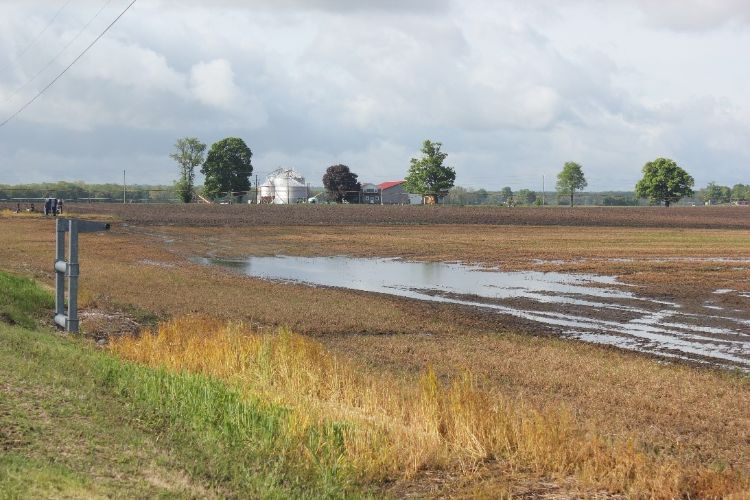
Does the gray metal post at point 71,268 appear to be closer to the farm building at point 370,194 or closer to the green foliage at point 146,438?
the green foliage at point 146,438

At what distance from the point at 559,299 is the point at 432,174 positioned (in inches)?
3788

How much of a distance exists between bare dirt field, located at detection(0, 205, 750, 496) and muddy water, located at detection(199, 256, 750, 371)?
115 centimetres

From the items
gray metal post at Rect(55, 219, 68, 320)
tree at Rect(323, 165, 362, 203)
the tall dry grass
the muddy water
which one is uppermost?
tree at Rect(323, 165, 362, 203)

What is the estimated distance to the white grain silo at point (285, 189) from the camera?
13162cm

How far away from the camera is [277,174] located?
Answer: 14125 centimetres

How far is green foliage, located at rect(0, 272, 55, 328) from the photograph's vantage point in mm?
16078

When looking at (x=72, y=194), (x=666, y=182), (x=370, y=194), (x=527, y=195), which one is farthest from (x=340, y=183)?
(x=527, y=195)

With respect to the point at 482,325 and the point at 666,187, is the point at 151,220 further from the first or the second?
the point at 666,187

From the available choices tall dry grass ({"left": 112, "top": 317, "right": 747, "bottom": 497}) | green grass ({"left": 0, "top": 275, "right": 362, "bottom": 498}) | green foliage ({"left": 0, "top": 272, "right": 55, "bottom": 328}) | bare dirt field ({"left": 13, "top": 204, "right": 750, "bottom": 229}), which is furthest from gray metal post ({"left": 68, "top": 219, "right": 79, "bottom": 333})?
bare dirt field ({"left": 13, "top": 204, "right": 750, "bottom": 229})

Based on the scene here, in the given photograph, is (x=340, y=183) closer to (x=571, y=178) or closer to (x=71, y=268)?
(x=571, y=178)

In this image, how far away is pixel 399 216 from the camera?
8219cm

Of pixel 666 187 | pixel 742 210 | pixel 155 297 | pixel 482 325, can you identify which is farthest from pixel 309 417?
pixel 666 187

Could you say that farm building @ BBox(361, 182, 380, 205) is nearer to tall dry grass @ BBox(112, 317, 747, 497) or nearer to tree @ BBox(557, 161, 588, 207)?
tree @ BBox(557, 161, 588, 207)

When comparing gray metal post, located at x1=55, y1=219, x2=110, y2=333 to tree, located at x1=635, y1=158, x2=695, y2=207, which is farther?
tree, located at x1=635, y1=158, x2=695, y2=207
